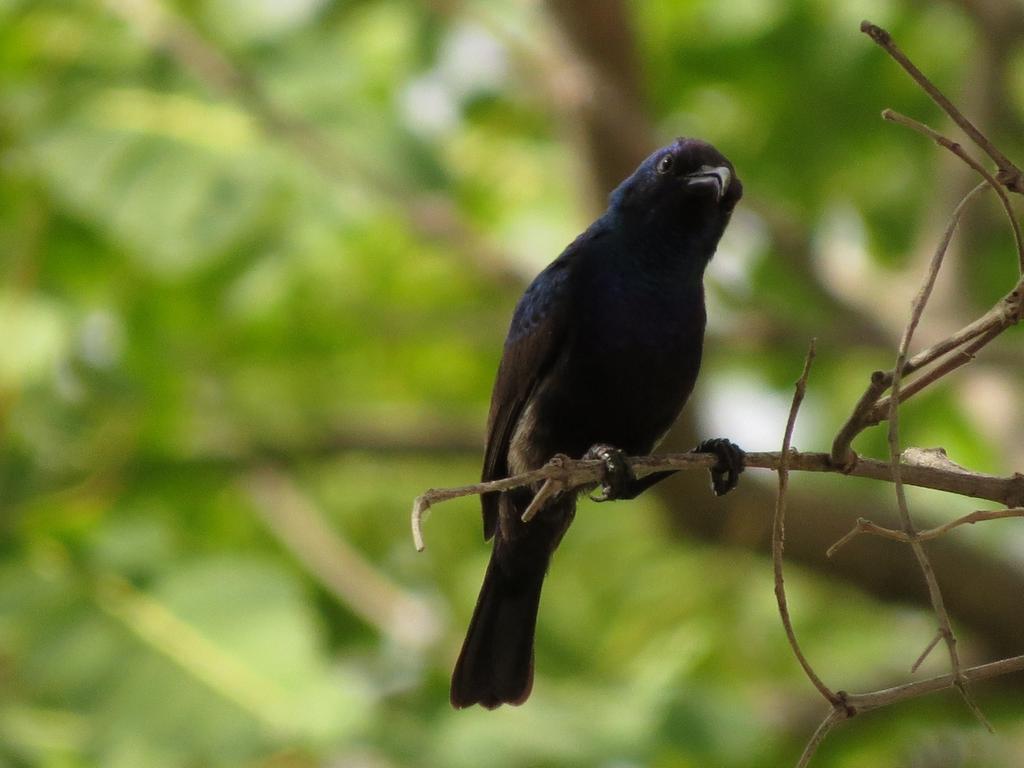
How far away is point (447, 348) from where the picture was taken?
8734 millimetres

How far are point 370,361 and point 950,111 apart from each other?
669 cm

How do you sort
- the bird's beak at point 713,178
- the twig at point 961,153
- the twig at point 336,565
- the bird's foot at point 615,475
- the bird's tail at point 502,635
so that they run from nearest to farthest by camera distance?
the twig at point 961,153 < the bird's foot at point 615,475 < the bird's beak at point 713,178 < the bird's tail at point 502,635 < the twig at point 336,565

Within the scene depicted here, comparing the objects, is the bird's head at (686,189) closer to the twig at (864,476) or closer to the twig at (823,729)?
the twig at (864,476)

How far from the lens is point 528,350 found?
154 inches

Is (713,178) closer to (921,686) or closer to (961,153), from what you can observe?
(961,153)

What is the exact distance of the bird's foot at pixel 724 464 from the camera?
128 inches

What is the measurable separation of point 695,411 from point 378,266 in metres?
2.42

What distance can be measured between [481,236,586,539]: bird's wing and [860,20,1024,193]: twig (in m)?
1.80

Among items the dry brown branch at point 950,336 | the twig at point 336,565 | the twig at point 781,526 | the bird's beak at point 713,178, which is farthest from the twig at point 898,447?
the twig at point 336,565

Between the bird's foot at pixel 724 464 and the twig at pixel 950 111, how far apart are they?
1148mm

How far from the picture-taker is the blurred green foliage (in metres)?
5.16

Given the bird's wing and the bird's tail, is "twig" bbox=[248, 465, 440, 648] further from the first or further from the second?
the bird's wing

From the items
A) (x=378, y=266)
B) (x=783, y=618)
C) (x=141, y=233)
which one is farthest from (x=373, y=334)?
(x=783, y=618)

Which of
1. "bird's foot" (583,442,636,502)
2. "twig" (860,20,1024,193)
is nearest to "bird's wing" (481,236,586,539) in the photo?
"bird's foot" (583,442,636,502)
